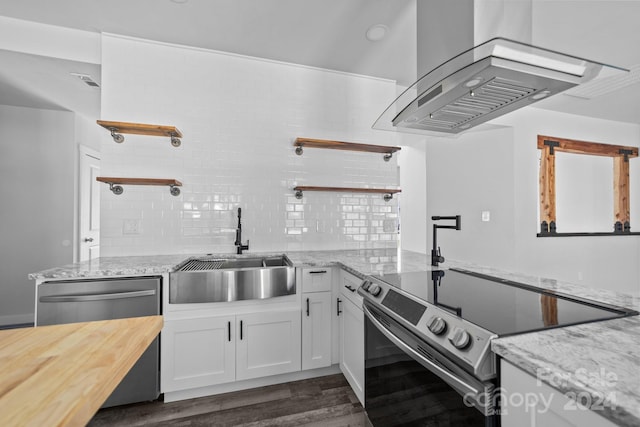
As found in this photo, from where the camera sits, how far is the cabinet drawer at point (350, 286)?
5.69 feet

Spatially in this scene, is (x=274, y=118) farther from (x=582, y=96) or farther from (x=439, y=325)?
(x=582, y=96)

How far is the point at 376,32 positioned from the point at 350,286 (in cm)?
202

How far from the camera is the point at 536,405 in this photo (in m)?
0.64

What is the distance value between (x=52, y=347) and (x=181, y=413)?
149cm

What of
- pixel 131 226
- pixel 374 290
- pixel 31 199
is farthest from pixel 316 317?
pixel 31 199

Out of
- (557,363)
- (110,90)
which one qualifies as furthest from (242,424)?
(110,90)

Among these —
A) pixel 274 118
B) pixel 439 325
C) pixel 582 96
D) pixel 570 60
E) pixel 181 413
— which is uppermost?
pixel 582 96

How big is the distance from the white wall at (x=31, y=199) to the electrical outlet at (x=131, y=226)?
1825 mm

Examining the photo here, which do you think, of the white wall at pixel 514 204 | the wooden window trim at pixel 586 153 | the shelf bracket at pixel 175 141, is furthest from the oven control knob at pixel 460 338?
the wooden window trim at pixel 586 153

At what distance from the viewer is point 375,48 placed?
2.47 metres

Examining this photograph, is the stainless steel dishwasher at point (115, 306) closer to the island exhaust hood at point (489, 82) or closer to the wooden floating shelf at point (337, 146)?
the wooden floating shelf at point (337, 146)

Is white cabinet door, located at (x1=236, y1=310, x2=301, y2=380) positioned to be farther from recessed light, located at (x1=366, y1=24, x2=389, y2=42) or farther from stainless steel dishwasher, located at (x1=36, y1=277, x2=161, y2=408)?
recessed light, located at (x1=366, y1=24, x2=389, y2=42)

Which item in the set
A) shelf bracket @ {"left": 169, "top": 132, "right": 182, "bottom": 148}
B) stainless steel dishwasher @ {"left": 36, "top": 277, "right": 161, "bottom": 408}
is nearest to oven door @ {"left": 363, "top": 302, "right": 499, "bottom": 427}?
stainless steel dishwasher @ {"left": 36, "top": 277, "right": 161, "bottom": 408}

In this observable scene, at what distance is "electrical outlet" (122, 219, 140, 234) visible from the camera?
7.62ft
